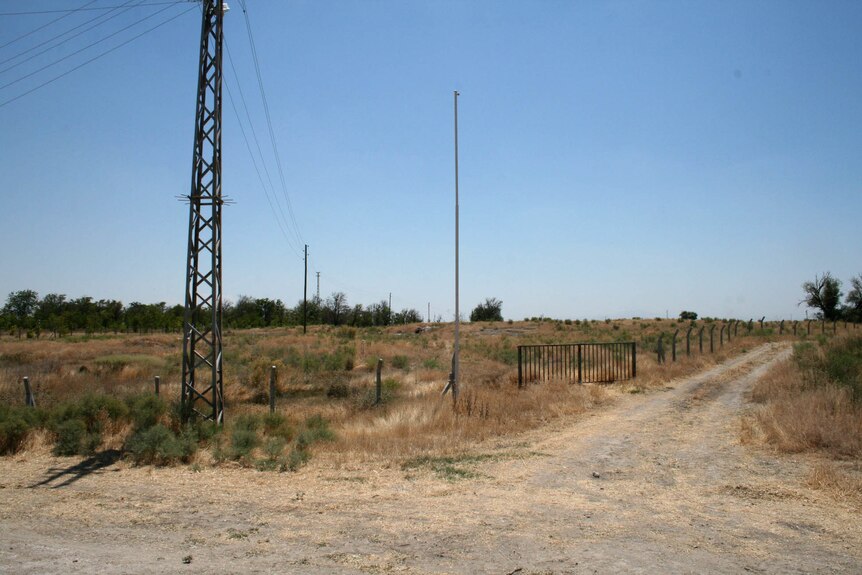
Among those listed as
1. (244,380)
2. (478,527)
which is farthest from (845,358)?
(244,380)

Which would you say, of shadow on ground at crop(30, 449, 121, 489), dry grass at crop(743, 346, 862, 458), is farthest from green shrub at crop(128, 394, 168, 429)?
dry grass at crop(743, 346, 862, 458)

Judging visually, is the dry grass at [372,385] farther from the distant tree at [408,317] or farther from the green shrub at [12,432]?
the distant tree at [408,317]

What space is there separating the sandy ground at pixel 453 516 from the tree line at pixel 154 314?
78329 mm

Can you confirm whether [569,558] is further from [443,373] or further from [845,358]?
[443,373]

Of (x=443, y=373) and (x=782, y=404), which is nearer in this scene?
(x=782, y=404)

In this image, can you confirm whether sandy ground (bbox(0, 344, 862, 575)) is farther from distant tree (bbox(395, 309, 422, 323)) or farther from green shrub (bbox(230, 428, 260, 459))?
distant tree (bbox(395, 309, 422, 323))

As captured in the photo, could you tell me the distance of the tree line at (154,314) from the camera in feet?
274

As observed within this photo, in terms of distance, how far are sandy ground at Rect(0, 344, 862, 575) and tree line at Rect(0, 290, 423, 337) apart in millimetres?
78329

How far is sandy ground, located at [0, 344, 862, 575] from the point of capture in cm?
569

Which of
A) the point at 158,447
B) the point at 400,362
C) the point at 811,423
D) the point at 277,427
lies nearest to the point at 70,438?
the point at 158,447

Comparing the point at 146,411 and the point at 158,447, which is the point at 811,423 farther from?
the point at 146,411

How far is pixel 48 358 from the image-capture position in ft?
113

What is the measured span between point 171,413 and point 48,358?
27306 millimetres

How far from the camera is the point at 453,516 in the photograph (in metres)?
7.09
